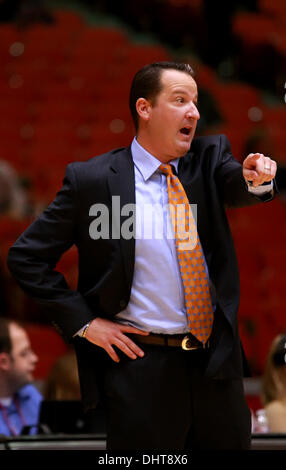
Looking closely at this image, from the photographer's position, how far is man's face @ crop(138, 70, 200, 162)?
5.08 ft

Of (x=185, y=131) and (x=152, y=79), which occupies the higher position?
(x=152, y=79)

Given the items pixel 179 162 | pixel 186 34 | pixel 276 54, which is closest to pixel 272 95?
pixel 276 54

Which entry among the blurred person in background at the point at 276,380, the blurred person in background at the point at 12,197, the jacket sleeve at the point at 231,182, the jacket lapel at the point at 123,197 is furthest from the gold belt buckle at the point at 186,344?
the blurred person in background at the point at 12,197

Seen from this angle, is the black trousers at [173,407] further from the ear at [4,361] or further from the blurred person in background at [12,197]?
the blurred person in background at [12,197]

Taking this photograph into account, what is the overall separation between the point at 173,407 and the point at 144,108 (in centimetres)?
65

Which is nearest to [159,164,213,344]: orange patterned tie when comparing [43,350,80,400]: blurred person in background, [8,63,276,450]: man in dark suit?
[8,63,276,450]: man in dark suit

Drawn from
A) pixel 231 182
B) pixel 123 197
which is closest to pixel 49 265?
pixel 123 197

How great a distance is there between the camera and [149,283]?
154 centimetres

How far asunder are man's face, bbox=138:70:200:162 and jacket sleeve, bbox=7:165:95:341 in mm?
222

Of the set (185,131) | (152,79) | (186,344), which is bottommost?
(186,344)

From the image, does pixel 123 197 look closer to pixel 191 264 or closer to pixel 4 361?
A: pixel 191 264

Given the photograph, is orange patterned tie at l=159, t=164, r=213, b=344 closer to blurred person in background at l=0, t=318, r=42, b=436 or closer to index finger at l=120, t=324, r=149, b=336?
index finger at l=120, t=324, r=149, b=336

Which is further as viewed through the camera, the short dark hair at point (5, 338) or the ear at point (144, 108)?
the short dark hair at point (5, 338)

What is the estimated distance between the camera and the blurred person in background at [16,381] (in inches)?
108
